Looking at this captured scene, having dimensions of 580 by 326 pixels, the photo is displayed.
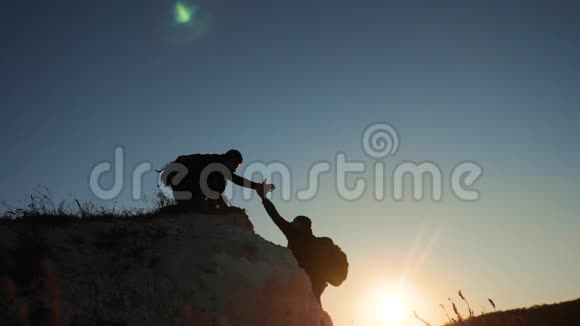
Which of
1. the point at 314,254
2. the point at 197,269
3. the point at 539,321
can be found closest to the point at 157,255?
the point at 197,269

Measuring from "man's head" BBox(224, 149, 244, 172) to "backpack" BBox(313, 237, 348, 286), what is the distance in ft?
12.3

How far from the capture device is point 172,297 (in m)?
7.71

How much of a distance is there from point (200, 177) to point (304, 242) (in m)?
3.68

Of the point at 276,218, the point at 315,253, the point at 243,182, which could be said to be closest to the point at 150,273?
the point at 276,218

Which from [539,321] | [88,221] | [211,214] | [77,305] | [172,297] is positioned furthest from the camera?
[539,321]

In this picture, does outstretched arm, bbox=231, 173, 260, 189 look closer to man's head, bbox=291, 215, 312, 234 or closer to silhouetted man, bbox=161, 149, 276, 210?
silhouetted man, bbox=161, 149, 276, 210

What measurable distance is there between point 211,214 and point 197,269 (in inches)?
98.6

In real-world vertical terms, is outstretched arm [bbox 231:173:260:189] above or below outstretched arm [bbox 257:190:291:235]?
above

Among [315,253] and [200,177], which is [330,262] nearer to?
[315,253]

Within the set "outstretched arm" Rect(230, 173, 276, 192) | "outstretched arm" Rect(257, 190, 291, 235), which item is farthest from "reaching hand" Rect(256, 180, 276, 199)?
"outstretched arm" Rect(257, 190, 291, 235)

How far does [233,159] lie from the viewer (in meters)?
11.5

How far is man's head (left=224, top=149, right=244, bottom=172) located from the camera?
11.4 meters

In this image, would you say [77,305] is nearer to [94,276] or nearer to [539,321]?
[94,276]

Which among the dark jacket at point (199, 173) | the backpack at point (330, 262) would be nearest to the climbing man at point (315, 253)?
the backpack at point (330, 262)
